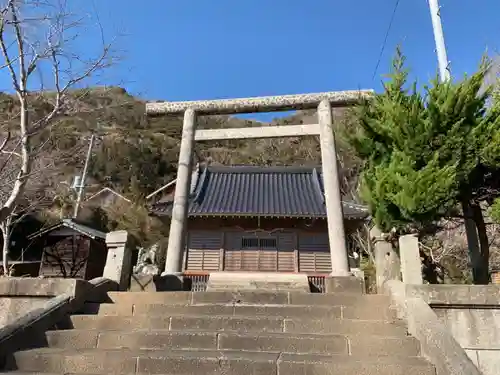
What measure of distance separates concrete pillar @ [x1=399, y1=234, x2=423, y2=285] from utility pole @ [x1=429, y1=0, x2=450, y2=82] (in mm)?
4504

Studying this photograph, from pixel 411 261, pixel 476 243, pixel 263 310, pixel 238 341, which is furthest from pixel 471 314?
pixel 238 341

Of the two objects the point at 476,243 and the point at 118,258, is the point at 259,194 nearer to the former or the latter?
the point at 118,258

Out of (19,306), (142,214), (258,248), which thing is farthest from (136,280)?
(142,214)

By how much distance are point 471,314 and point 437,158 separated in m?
2.05

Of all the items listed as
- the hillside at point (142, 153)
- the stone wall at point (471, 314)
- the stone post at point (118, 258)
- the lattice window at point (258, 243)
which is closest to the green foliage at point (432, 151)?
the stone wall at point (471, 314)

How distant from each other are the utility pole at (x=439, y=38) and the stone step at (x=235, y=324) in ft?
18.9

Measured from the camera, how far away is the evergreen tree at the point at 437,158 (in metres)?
5.19

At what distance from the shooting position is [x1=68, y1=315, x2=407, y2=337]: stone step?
171 inches

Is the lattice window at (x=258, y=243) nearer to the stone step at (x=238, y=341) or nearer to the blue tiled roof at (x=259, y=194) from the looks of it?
the blue tiled roof at (x=259, y=194)

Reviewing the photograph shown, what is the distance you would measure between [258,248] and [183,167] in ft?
24.9

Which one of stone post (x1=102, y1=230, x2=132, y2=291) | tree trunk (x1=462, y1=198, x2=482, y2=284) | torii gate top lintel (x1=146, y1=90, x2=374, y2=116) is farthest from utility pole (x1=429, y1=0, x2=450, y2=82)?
stone post (x1=102, y1=230, x2=132, y2=291)

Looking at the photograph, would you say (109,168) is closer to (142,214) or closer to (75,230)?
(142,214)

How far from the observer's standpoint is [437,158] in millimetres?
5258

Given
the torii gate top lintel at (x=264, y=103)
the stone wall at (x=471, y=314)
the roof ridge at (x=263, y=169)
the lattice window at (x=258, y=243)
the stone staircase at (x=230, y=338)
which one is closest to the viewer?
the stone staircase at (x=230, y=338)
